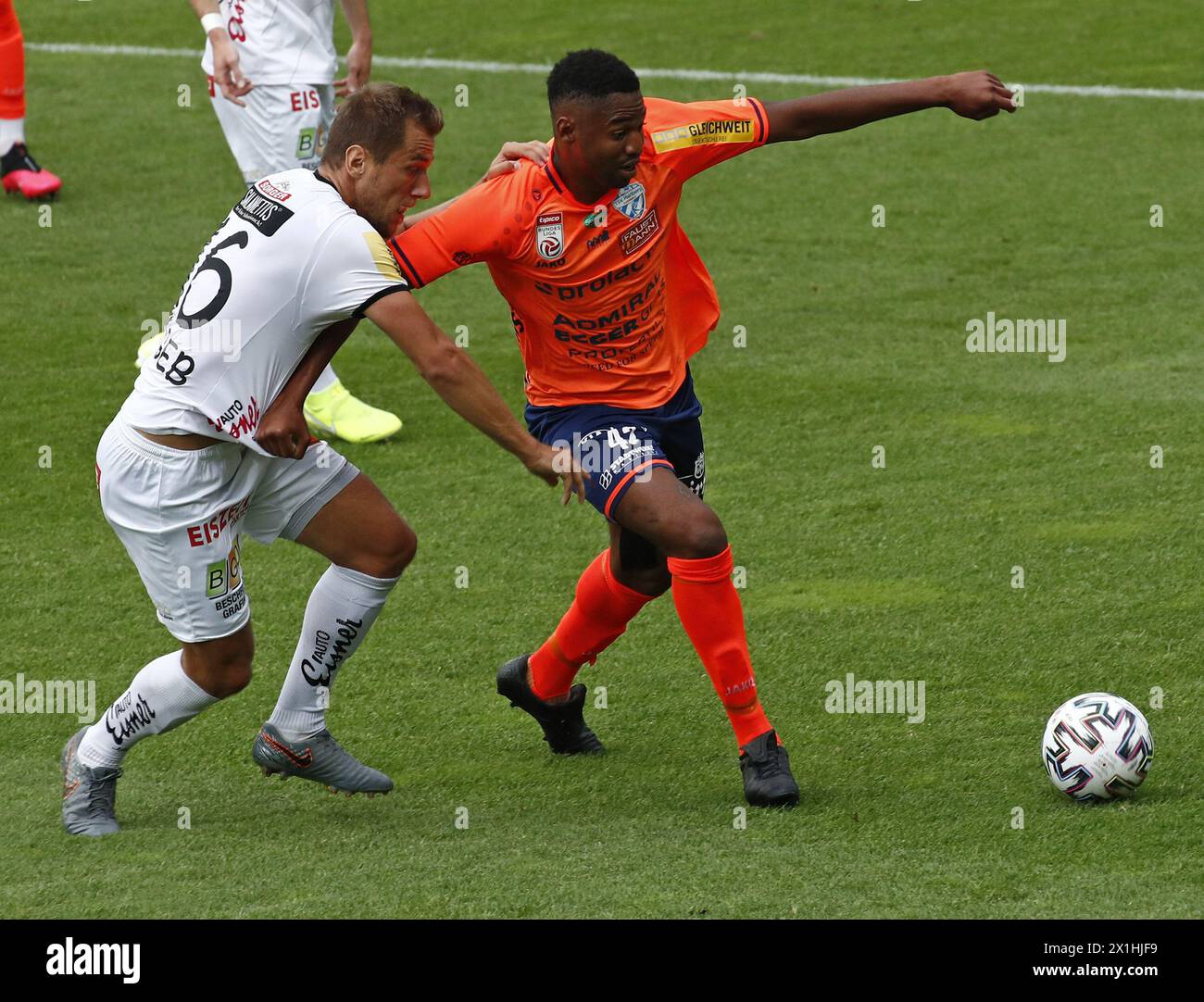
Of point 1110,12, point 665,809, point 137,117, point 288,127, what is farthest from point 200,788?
point 1110,12

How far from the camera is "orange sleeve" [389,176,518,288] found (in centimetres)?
532

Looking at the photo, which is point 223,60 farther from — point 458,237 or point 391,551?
point 391,551

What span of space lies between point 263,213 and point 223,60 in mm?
3798

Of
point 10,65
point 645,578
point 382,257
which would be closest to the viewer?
point 382,257

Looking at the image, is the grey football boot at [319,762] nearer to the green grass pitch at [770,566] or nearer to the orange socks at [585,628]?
the green grass pitch at [770,566]

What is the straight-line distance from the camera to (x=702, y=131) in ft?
18.7

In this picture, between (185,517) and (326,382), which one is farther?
(326,382)

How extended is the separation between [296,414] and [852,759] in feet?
6.56

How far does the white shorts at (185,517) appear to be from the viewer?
505 cm

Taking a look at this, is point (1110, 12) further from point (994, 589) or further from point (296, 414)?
point (296, 414)

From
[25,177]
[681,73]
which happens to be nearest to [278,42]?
[25,177]

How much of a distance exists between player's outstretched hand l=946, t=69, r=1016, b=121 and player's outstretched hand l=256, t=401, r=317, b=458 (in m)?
2.17

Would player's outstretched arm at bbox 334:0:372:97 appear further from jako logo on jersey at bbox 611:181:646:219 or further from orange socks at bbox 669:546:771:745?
orange socks at bbox 669:546:771:745

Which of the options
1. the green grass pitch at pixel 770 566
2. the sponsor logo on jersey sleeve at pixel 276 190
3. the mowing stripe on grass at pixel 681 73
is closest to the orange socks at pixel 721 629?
the green grass pitch at pixel 770 566
